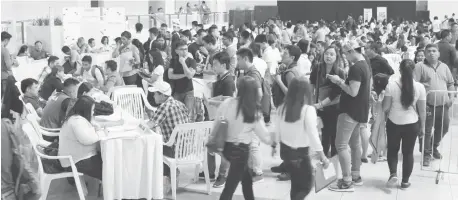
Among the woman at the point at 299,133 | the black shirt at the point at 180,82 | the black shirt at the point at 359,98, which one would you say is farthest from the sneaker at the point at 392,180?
the black shirt at the point at 180,82

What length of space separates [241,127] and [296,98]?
434 mm

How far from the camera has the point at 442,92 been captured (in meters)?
6.36

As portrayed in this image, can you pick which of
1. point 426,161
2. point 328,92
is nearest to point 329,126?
point 328,92

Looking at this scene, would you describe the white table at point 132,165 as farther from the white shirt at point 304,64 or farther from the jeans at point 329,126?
the white shirt at point 304,64

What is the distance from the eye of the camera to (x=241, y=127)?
4.43 metres

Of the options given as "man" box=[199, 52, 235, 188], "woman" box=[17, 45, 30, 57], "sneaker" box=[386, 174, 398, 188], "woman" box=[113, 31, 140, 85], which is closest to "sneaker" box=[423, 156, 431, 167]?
"sneaker" box=[386, 174, 398, 188]

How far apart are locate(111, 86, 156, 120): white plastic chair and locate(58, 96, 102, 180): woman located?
7.43 feet

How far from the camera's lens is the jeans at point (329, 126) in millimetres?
5766

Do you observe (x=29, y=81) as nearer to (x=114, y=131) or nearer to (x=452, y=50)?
(x=114, y=131)

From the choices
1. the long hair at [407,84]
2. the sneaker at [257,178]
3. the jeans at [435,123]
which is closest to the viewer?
the long hair at [407,84]

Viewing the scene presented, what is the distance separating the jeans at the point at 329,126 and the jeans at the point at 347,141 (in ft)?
0.54

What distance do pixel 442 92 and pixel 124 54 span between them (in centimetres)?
425

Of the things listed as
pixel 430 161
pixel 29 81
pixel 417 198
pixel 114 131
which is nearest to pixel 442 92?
pixel 430 161

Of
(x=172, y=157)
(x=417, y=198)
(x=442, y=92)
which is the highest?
(x=442, y=92)
